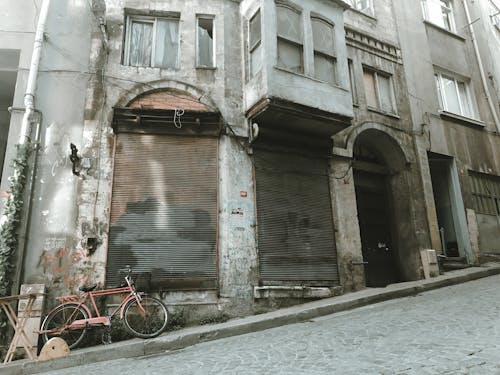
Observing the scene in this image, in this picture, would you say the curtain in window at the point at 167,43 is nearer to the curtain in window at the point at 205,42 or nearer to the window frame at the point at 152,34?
the window frame at the point at 152,34

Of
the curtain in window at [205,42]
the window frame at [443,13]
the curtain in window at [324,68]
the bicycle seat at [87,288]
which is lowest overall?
the bicycle seat at [87,288]

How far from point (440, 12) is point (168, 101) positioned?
39.3 feet

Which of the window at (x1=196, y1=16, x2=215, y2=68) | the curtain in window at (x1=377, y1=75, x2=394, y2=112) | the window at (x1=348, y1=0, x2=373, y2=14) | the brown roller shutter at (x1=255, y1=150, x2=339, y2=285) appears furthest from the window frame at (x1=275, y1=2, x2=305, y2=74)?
the window at (x1=348, y1=0, x2=373, y2=14)

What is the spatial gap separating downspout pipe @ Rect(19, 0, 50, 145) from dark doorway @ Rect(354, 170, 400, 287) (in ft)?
29.2

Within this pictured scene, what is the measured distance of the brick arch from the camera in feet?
32.7

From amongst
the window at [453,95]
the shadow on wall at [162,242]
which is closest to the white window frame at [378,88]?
the window at [453,95]

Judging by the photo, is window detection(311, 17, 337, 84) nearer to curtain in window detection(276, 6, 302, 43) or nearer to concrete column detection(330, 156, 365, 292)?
curtain in window detection(276, 6, 302, 43)

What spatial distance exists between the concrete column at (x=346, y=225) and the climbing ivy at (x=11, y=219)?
7.39 metres

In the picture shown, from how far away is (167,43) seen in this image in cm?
1080

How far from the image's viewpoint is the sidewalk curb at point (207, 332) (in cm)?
644

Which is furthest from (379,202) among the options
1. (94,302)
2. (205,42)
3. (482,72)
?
(94,302)

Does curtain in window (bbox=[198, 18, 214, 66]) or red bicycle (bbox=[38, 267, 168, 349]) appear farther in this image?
curtain in window (bbox=[198, 18, 214, 66])

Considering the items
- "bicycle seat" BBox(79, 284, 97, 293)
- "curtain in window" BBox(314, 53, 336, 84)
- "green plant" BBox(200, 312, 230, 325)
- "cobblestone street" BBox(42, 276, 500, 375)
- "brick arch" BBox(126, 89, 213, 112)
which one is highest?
"curtain in window" BBox(314, 53, 336, 84)

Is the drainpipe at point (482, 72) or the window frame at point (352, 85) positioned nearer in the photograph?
the window frame at point (352, 85)
